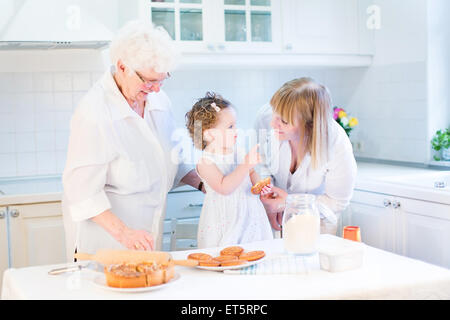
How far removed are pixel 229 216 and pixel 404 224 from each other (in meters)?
0.90

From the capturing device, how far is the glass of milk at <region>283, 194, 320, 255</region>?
5.22 feet

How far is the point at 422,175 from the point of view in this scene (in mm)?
2967

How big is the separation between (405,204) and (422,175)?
38 cm

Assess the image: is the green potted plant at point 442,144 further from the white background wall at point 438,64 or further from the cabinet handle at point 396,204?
the cabinet handle at point 396,204

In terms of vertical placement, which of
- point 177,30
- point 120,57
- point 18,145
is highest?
point 177,30

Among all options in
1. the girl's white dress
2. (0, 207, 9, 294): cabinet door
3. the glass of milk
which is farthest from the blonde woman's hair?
(0, 207, 9, 294): cabinet door

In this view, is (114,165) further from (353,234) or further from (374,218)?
(374,218)

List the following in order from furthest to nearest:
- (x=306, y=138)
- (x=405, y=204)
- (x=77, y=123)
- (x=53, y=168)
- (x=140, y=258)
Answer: (x=53, y=168)
(x=405, y=204)
(x=306, y=138)
(x=77, y=123)
(x=140, y=258)

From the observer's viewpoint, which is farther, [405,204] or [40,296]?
[405,204]

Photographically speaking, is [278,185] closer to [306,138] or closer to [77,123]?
[306,138]

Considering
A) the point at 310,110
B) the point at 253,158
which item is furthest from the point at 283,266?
the point at 310,110

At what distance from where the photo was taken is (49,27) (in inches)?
107

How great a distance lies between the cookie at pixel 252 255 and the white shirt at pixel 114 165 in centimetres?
54
